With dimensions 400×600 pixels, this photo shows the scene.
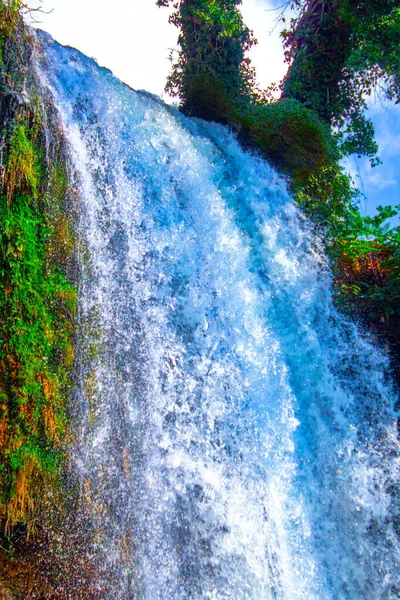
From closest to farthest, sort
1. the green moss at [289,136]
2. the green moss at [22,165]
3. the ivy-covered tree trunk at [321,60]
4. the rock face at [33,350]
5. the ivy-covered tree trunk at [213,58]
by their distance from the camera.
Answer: the rock face at [33,350]
the green moss at [22,165]
the green moss at [289,136]
the ivy-covered tree trunk at [213,58]
the ivy-covered tree trunk at [321,60]

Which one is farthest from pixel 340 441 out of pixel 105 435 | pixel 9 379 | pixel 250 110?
pixel 250 110

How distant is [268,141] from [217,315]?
354 centimetres

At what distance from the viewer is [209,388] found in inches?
171

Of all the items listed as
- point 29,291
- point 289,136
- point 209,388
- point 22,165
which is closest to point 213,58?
point 289,136

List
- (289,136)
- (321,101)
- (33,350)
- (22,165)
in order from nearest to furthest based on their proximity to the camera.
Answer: (33,350) < (22,165) < (289,136) < (321,101)

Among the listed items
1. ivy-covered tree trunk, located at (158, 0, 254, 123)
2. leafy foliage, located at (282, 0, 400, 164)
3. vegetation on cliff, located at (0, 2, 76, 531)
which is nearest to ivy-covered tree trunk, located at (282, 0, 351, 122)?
leafy foliage, located at (282, 0, 400, 164)

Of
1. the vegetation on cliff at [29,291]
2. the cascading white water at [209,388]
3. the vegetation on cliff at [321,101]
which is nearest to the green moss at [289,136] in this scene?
the vegetation on cliff at [321,101]

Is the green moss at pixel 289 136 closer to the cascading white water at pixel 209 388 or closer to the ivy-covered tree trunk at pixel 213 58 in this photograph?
the ivy-covered tree trunk at pixel 213 58

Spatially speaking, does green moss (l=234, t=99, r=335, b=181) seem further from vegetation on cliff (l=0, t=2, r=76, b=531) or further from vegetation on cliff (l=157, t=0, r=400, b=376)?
vegetation on cliff (l=0, t=2, r=76, b=531)

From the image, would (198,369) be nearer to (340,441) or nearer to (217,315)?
(217,315)

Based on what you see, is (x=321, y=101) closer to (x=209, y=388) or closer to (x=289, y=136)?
(x=289, y=136)

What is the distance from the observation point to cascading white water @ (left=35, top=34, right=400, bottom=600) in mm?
3744

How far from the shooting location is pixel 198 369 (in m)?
4.41

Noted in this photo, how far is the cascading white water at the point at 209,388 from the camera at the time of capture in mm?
3744
